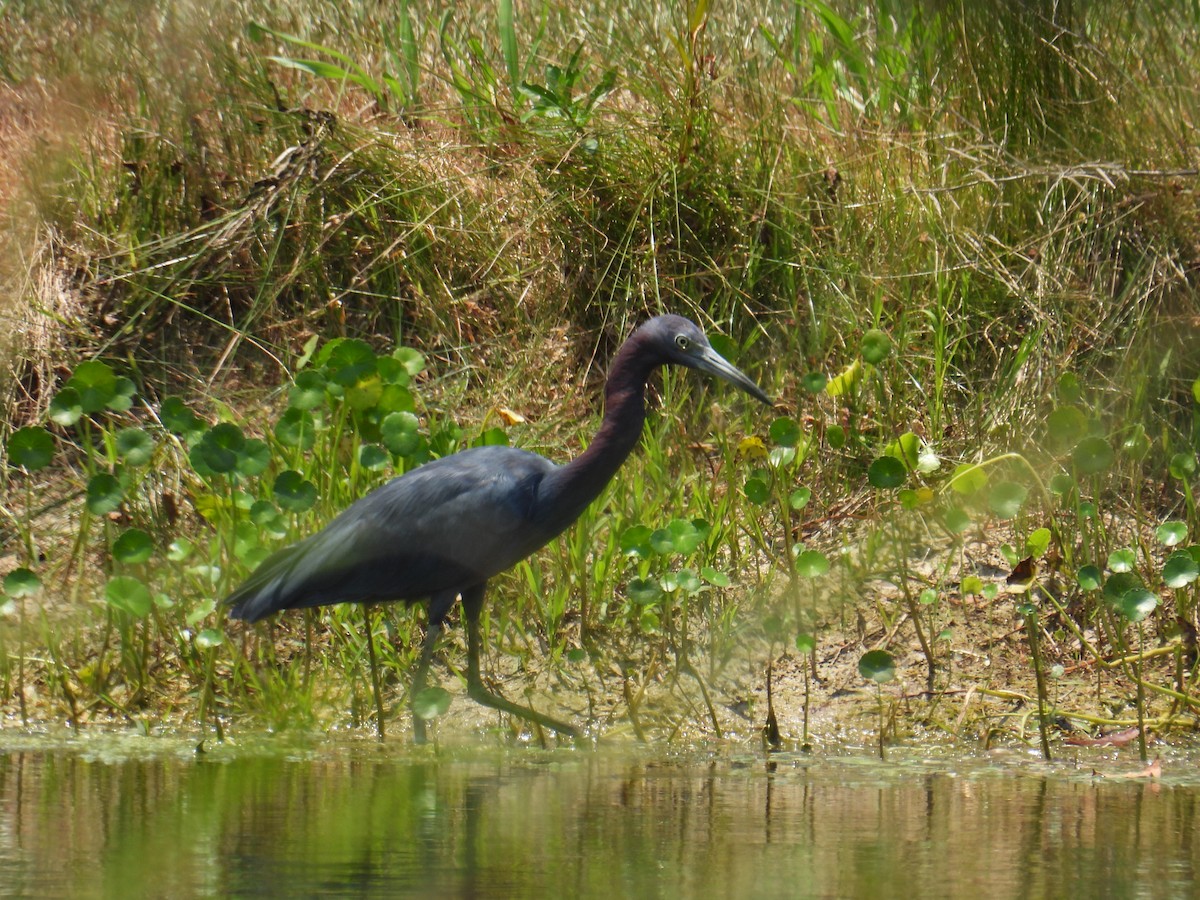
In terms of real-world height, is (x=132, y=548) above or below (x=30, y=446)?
below

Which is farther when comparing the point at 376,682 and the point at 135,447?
the point at 135,447

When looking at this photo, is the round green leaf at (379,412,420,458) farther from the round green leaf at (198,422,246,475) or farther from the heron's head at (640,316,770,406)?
the heron's head at (640,316,770,406)

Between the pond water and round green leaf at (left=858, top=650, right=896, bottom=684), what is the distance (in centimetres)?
23

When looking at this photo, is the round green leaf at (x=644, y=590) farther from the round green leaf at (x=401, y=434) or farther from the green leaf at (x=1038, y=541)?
the green leaf at (x=1038, y=541)

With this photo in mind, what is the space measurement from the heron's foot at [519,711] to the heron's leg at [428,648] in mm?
158

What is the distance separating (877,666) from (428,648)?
1.26 meters

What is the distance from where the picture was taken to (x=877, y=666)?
477 centimetres

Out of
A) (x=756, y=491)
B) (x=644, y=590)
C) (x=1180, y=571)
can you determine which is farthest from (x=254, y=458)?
(x=1180, y=571)

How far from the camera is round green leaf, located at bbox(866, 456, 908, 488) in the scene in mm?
5215

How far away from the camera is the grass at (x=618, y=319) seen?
5.16 m

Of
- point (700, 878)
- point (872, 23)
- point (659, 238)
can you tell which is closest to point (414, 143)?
point (659, 238)

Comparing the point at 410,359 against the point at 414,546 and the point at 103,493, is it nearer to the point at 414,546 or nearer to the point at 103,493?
the point at 414,546

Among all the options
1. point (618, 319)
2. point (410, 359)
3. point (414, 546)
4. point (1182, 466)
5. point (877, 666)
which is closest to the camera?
point (877, 666)

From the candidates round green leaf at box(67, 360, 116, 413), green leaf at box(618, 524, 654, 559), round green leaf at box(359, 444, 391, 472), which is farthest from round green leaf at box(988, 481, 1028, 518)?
round green leaf at box(67, 360, 116, 413)
